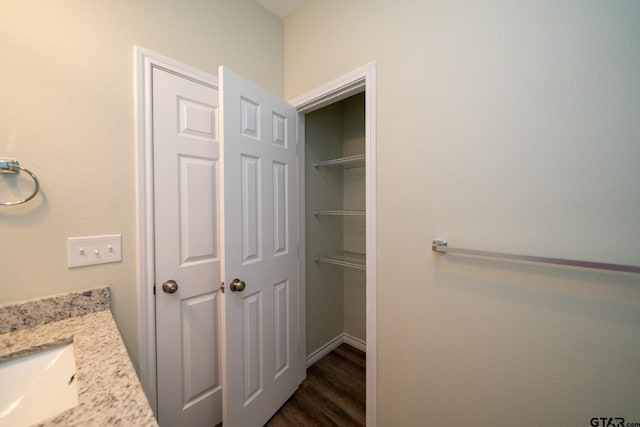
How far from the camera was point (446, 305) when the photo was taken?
39.4 inches

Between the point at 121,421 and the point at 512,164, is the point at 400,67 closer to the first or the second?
the point at 512,164

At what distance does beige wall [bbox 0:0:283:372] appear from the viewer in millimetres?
842

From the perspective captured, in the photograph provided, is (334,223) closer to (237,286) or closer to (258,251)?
(258,251)

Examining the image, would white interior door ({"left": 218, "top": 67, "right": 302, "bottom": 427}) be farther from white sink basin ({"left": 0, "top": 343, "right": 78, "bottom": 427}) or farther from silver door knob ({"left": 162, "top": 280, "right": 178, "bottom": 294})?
white sink basin ({"left": 0, "top": 343, "right": 78, "bottom": 427})

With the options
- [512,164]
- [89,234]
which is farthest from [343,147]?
[89,234]

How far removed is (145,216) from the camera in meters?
1.10

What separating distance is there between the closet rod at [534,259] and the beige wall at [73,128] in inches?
54.4

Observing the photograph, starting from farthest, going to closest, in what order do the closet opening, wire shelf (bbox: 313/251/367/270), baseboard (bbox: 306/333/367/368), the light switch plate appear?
1. baseboard (bbox: 306/333/367/368)
2. wire shelf (bbox: 313/251/367/270)
3. the closet opening
4. the light switch plate

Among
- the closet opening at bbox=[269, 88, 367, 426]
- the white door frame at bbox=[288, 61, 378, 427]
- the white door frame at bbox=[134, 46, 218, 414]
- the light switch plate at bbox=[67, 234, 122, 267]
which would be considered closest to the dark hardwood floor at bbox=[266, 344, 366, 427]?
the closet opening at bbox=[269, 88, 367, 426]

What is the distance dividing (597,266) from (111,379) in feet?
4.34

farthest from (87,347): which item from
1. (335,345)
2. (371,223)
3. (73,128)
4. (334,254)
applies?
(335,345)

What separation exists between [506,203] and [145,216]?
5.04 ft

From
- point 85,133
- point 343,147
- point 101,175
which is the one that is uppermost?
point 343,147

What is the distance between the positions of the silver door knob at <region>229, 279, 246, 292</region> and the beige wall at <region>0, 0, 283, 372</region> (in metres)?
0.44
